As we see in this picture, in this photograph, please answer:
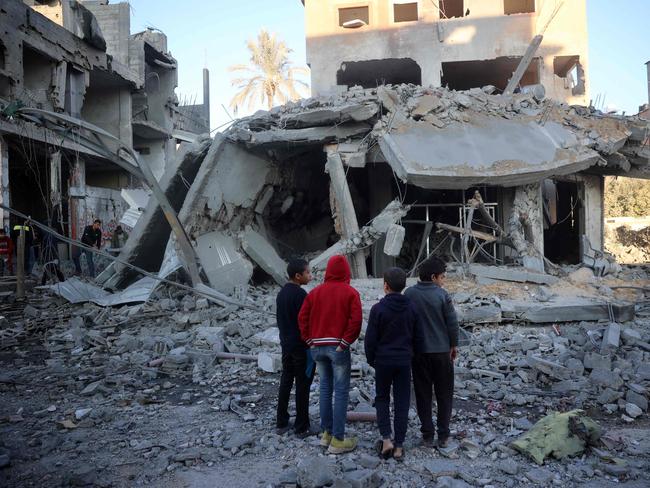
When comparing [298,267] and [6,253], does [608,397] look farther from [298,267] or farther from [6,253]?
[6,253]

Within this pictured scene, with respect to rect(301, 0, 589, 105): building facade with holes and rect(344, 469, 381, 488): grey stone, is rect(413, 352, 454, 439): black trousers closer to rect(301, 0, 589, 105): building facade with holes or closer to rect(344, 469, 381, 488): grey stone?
rect(344, 469, 381, 488): grey stone

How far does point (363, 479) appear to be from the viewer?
3.18m

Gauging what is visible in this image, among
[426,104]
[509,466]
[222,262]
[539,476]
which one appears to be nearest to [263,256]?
[222,262]

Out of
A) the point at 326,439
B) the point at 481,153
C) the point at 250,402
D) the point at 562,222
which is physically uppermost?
the point at 481,153

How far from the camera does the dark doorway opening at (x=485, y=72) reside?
70.2 feet

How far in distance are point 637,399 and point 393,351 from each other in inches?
104

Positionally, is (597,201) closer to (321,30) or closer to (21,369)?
(21,369)

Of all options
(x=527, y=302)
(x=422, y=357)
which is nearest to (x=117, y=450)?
(x=422, y=357)

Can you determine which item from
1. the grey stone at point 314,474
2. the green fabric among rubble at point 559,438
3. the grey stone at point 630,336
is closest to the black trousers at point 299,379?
the grey stone at point 314,474

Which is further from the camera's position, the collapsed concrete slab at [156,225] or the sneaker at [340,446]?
the collapsed concrete slab at [156,225]

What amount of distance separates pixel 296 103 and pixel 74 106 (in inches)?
408

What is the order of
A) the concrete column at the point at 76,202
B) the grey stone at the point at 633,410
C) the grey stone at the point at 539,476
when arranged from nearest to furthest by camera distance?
the grey stone at the point at 539,476
the grey stone at the point at 633,410
the concrete column at the point at 76,202

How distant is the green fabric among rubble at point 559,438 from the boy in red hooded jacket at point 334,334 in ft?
4.07

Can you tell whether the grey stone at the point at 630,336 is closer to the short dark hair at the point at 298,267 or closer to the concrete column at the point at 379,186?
the short dark hair at the point at 298,267
